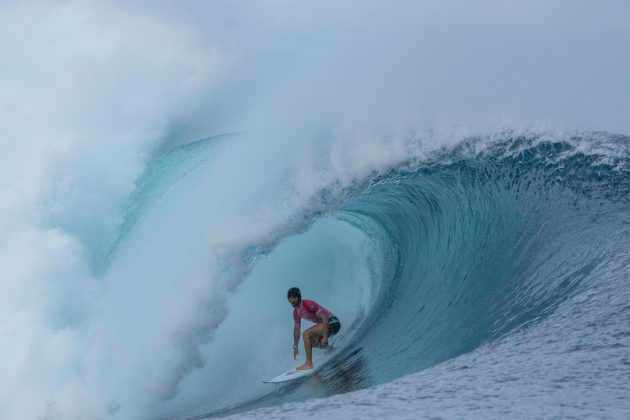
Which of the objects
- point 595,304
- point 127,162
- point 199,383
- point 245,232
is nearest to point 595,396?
point 595,304

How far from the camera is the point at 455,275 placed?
7.57m

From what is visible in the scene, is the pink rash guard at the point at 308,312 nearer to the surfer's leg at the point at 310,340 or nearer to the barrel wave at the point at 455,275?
the surfer's leg at the point at 310,340

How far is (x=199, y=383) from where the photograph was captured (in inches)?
297

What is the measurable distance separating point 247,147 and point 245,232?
2.54 meters

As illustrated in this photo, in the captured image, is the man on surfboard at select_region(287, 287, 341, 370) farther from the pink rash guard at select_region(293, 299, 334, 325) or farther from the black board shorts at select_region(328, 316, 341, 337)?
the black board shorts at select_region(328, 316, 341, 337)

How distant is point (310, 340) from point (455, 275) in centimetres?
183

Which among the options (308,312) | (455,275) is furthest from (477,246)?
(308,312)

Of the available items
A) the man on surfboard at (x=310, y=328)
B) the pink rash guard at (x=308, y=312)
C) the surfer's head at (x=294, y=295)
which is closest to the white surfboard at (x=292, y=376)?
the man on surfboard at (x=310, y=328)

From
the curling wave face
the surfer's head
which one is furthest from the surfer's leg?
the surfer's head

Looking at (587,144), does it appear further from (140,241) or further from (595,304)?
(140,241)

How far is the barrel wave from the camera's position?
464 cm

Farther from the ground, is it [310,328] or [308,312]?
[308,312]

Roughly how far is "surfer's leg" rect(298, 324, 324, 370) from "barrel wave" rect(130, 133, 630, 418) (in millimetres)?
212

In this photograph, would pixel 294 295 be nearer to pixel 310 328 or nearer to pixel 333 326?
pixel 310 328
